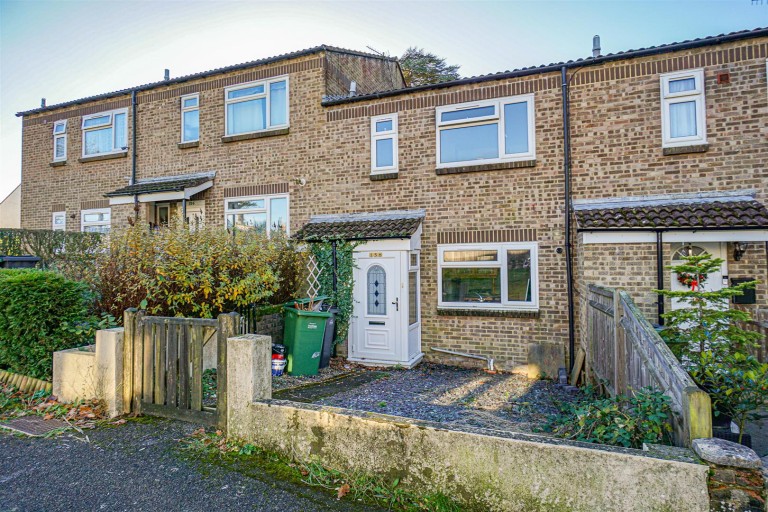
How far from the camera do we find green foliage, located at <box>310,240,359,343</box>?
9.13 metres

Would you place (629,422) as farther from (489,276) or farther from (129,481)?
(489,276)

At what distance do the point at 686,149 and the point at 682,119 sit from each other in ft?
1.98

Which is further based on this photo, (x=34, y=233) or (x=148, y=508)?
(x=34, y=233)

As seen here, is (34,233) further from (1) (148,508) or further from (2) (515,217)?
(2) (515,217)

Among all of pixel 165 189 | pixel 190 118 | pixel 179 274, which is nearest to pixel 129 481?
pixel 179 274

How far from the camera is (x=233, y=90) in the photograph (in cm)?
1151

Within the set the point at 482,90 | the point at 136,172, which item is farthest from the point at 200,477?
the point at 136,172

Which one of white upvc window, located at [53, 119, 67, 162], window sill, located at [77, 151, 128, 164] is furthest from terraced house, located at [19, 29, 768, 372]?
white upvc window, located at [53, 119, 67, 162]

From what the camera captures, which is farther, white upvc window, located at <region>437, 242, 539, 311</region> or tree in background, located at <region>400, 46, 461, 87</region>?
tree in background, located at <region>400, 46, 461, 87</region>

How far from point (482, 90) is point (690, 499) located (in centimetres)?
814

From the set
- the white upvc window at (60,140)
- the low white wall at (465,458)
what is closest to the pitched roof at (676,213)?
the low white wall at (465,458)

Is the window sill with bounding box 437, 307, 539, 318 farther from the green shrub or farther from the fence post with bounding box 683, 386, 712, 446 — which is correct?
the green shrub

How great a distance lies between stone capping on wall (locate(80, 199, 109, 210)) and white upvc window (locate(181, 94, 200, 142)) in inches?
128

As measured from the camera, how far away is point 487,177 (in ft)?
29.5
